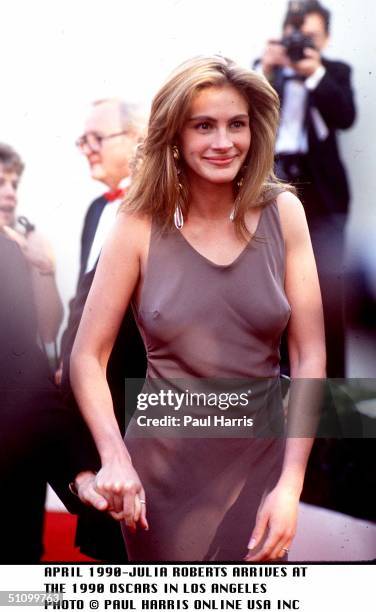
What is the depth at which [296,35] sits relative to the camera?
201 cm

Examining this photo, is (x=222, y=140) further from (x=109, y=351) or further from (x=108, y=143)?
(x=109, y=351)

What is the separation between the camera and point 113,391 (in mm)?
2025

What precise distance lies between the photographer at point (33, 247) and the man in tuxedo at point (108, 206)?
0.05 meters

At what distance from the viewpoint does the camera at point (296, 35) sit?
1.99 meters

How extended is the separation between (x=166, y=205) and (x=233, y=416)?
49 cm

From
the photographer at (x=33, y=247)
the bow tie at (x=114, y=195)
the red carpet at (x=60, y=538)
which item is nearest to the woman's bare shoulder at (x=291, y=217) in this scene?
the bow tie at (x=114, y=195)

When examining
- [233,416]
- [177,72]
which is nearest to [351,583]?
[233,416]

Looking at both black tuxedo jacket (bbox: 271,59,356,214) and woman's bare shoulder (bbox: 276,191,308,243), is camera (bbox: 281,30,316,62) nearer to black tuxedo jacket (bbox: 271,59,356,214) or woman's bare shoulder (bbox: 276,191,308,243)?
black tuxedo jacket (bbox: 271,59,356,214)

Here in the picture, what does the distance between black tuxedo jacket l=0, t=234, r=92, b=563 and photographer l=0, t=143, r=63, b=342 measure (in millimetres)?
18

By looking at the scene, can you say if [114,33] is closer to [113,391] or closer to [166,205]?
[166,205]

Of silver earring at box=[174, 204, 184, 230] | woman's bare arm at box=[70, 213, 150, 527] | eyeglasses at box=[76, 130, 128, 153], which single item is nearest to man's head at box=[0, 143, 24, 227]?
eyeglasses at box=[76, 130, 128, 153]

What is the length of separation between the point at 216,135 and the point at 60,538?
3.32 feet

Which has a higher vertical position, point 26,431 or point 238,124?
point 238,124

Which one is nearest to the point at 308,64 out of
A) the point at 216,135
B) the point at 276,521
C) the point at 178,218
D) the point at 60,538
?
the point at 216,135
